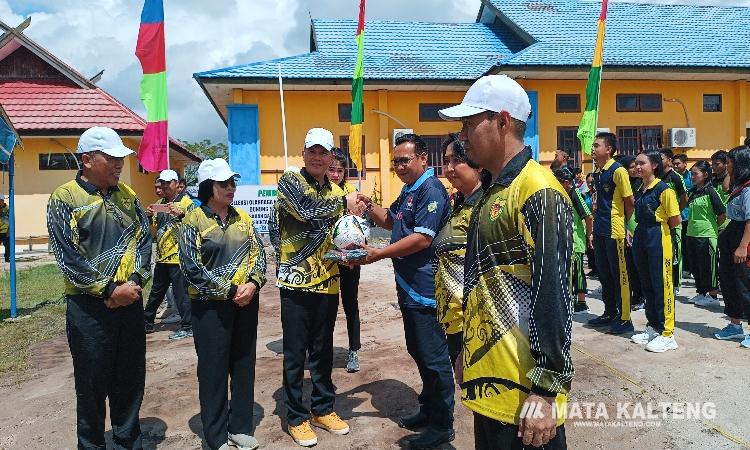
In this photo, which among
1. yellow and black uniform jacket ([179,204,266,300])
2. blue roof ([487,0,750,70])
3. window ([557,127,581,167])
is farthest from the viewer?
window ([557,127,581,167])

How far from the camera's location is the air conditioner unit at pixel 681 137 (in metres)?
15.9

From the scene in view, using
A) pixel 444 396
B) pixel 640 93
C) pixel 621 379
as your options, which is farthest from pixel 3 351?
pixel 640 93

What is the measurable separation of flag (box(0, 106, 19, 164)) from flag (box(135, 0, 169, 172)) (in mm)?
3588

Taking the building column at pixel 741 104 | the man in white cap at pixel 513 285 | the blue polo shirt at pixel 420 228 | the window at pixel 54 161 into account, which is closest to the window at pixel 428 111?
the building column at pixel 741 104

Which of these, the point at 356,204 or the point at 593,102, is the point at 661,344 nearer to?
the point at 356,204

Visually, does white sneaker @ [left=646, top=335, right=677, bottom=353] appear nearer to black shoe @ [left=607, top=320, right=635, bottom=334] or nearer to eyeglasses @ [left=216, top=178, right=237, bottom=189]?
black shoe @ [left=607, top=320, right=635, bottom=334]

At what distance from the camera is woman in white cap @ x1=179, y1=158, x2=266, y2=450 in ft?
11.8

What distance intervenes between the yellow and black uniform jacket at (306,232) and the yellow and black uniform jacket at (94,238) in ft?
3.24

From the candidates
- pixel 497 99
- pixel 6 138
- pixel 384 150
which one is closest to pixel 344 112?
pixel 384 150

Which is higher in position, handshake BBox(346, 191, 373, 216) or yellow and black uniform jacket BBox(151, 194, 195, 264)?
handshake BBox(346, 191, 373, 216)

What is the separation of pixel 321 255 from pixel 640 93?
50.9ft

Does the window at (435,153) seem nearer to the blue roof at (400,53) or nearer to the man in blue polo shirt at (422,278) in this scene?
the blue roof at (400,53)

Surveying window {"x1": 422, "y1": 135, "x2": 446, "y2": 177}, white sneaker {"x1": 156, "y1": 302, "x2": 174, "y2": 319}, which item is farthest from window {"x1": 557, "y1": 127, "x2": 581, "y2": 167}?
white sneaker {"x1": 156, "y1": 302, "x2": 174, "y2": 319}

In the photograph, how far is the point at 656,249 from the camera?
18.2 ft
